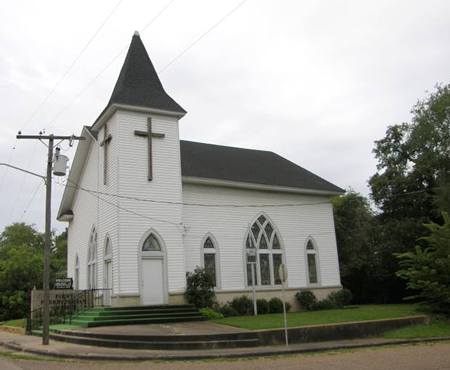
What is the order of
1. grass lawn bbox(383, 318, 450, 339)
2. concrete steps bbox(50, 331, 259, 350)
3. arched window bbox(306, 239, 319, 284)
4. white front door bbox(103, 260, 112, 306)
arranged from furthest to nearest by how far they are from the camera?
arched window bbox(306, 239, 319, 284) → white front door bbox(103, 260, 112, 306) → grass lawn bbox(383, 318, 450, 339) → concrete steps bbox(50, 331, 259, 350)

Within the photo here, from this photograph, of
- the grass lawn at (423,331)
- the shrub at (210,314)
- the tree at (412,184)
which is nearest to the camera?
the grass lawn at (423,331)

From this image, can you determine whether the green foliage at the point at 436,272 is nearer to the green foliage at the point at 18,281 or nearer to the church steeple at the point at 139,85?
the church steeple at the point at 139,85

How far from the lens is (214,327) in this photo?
1852 centimetres

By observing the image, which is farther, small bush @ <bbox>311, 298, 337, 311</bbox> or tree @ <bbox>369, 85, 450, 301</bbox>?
tree @ <bbox>369, 85, 450, 301</bbox>

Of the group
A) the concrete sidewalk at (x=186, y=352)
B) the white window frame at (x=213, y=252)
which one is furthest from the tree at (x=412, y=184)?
the concrete sidewalk at (x=186, y=352)

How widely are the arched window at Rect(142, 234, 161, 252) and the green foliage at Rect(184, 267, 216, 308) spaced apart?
196cm

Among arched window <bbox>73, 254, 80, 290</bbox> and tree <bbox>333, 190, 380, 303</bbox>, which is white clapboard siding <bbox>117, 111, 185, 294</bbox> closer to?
arched window <bbox>73, 254, 80, 290</bbox>

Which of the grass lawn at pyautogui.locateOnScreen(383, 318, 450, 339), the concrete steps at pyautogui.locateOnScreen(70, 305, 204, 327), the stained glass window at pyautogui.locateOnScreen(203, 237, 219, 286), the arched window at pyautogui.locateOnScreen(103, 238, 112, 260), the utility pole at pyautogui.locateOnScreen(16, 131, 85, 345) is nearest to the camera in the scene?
the grass lawn at pyautogui.locateOnScreen(383, 318, 450, 339)

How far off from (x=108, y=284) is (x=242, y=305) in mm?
6292

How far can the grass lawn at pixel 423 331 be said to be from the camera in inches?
701

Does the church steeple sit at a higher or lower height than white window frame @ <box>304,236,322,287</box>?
higher

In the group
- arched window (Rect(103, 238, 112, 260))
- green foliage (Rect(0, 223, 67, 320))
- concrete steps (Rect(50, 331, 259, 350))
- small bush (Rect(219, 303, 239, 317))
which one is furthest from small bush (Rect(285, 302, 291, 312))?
green foliage (Rect(0, 223, 67, 320))

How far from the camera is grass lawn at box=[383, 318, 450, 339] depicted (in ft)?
58.4

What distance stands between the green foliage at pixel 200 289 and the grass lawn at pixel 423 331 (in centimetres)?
805
